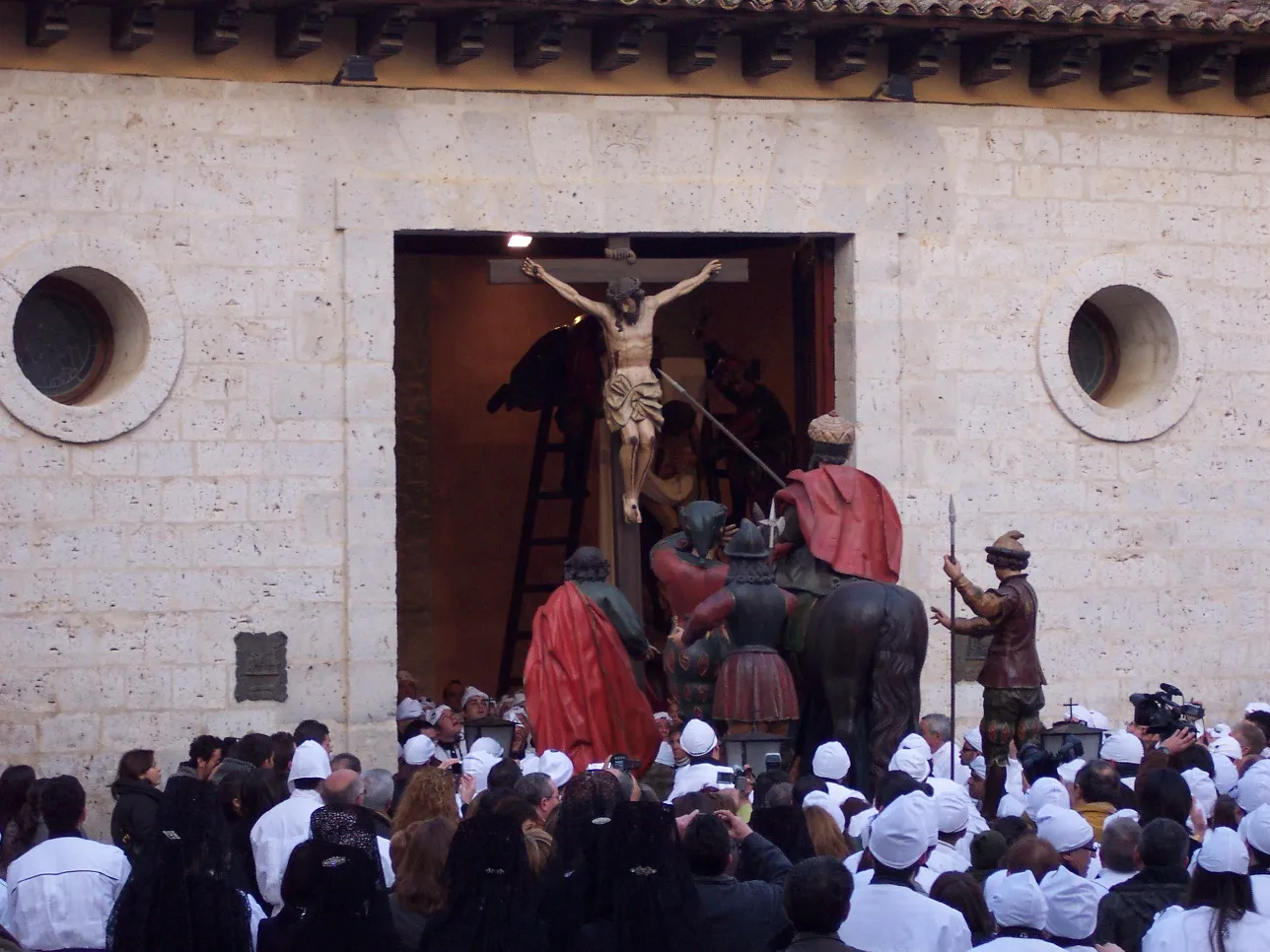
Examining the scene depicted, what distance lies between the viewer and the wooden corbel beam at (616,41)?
12617mm

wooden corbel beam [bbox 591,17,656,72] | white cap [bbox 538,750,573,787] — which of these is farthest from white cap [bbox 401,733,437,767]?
wooden corbel beam [bbox 591,17,656,72]

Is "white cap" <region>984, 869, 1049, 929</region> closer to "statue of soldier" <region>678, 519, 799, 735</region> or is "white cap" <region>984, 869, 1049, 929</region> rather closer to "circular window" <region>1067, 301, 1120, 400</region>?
"statue of soldier" <region>678, 519, 799, 735</region>

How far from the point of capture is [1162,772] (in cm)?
774

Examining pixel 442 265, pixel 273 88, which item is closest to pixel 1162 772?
Answer: pixel 273 88

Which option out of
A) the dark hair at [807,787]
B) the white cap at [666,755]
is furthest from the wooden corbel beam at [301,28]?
the dark hair at [807,787]

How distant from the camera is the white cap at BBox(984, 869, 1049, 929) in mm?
5809

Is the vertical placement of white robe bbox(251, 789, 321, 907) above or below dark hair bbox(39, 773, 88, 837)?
below

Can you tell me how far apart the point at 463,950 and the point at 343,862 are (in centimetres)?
46

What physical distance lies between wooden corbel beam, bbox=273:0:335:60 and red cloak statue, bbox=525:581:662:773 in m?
3.52

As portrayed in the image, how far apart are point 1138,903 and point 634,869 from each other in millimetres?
1819

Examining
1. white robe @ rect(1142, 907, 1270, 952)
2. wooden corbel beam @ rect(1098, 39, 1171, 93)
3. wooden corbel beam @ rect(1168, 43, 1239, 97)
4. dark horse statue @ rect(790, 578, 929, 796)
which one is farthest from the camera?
wooden corbel beam @ rect(1168, 43, 1239, 97)

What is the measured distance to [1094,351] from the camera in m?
14.4

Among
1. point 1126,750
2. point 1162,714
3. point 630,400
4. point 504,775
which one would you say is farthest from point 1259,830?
point 630,400

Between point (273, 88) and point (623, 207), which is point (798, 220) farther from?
point (273, 88)
